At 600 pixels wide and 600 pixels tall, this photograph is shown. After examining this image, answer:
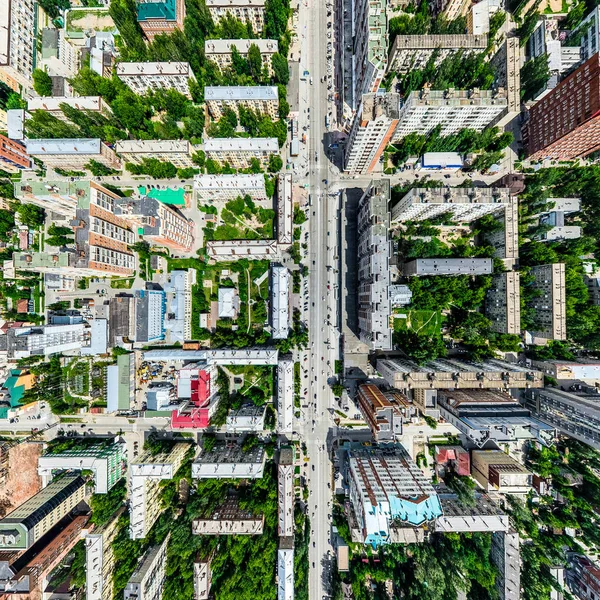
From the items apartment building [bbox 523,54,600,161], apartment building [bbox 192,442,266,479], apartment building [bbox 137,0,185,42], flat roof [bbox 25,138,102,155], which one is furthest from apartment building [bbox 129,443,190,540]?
apartment building [bbox 523,54,600,161]

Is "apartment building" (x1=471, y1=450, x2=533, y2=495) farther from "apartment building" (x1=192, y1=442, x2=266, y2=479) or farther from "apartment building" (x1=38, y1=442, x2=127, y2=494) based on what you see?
"apartment building" (x1=38, y1=442, x2=127, y2=494)

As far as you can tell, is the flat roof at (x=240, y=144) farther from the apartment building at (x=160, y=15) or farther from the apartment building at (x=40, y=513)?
the apartment building at (x=40, y=513)

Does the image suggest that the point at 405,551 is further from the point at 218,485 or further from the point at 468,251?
the point at 468,251

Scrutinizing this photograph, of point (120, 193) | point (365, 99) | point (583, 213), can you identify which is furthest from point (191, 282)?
point (583, 213)

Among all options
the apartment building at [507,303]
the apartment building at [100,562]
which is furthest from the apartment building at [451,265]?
the apartment building at [100,562]

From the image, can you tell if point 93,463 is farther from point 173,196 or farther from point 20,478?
point 173,196

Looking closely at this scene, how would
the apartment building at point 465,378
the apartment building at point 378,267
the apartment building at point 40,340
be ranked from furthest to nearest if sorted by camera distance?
the apartment building at point 465,378 → the apartment building at point 40,340 → the apartment building at point 378,267

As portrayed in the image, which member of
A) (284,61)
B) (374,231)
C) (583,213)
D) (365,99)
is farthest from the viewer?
(583,213)
